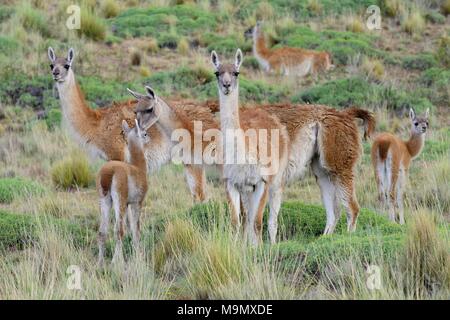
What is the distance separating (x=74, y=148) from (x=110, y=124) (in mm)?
2802

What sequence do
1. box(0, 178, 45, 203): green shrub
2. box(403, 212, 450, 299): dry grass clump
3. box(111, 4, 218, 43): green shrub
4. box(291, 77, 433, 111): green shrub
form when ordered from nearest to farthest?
box(403, 212, 450, 299): dry grass clump, box(0, 178, 45, 203): green shrub, box(291, 77, 433, 111): green shrub, box(111, 4, 218, 43): green shrub

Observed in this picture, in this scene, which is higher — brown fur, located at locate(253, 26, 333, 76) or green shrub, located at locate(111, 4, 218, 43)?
green shrub, located at locate(111, 4, 218, 43)

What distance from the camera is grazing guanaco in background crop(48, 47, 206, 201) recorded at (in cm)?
923

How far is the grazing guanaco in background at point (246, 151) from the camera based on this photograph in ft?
24.6

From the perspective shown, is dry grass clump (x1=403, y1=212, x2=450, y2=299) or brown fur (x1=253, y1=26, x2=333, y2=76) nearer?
dry grass clump (x1=403, y1=212, x2=450, y2=299)

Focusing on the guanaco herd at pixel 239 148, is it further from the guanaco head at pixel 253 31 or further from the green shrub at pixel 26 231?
the guanaco head at pixel 253 31

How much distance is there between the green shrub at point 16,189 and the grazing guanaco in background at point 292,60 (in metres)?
7.55

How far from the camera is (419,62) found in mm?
16812

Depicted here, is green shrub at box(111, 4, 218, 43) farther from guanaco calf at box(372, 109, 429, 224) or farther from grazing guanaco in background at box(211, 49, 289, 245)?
grazing guanaco in background at box(211, 49, 289, 245)

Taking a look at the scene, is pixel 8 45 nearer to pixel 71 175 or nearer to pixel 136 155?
pixel 71 175

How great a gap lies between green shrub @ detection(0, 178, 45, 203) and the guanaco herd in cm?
94

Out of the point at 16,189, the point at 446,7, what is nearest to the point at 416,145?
the point at 16,189

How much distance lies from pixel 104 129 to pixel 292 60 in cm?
795

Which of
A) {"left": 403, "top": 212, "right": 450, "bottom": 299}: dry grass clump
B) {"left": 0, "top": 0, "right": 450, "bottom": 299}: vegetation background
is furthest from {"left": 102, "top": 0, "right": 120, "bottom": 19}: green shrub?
{"left": 403, "top": 212, "right": 450, "bottom": 299}: dry grass clump
